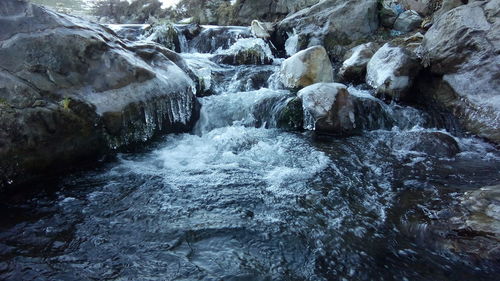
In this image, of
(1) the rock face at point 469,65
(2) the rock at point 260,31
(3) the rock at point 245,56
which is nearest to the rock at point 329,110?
(1) the rock face at point 469,65

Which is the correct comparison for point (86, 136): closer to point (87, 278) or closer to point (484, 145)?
point (87, 278)

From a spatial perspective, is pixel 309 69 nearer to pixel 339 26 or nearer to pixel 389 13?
pixel 339 26

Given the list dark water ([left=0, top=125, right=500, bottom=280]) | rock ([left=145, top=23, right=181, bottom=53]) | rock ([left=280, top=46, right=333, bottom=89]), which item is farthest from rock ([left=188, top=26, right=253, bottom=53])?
dark water ([left=0, top=125, right=500, bottom=280])

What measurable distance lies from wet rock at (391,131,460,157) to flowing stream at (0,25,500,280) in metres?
0.16

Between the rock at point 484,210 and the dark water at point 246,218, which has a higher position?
the rock at point 484,210

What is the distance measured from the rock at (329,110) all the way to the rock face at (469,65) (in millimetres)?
2512

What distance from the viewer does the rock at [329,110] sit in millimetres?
7199

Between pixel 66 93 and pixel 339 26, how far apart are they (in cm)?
1089

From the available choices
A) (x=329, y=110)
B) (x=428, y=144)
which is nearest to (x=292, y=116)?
(x=329, y=110)

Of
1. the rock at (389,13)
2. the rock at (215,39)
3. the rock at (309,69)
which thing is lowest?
the rock at (309,69)

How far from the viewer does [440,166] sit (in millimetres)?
5754

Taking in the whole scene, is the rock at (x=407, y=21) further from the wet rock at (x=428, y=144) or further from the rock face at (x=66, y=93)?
the rock face at (x=66, y=93)

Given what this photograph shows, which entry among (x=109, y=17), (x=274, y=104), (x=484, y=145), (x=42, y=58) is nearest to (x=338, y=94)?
(x=274, y=104)

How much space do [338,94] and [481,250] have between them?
4.47m
